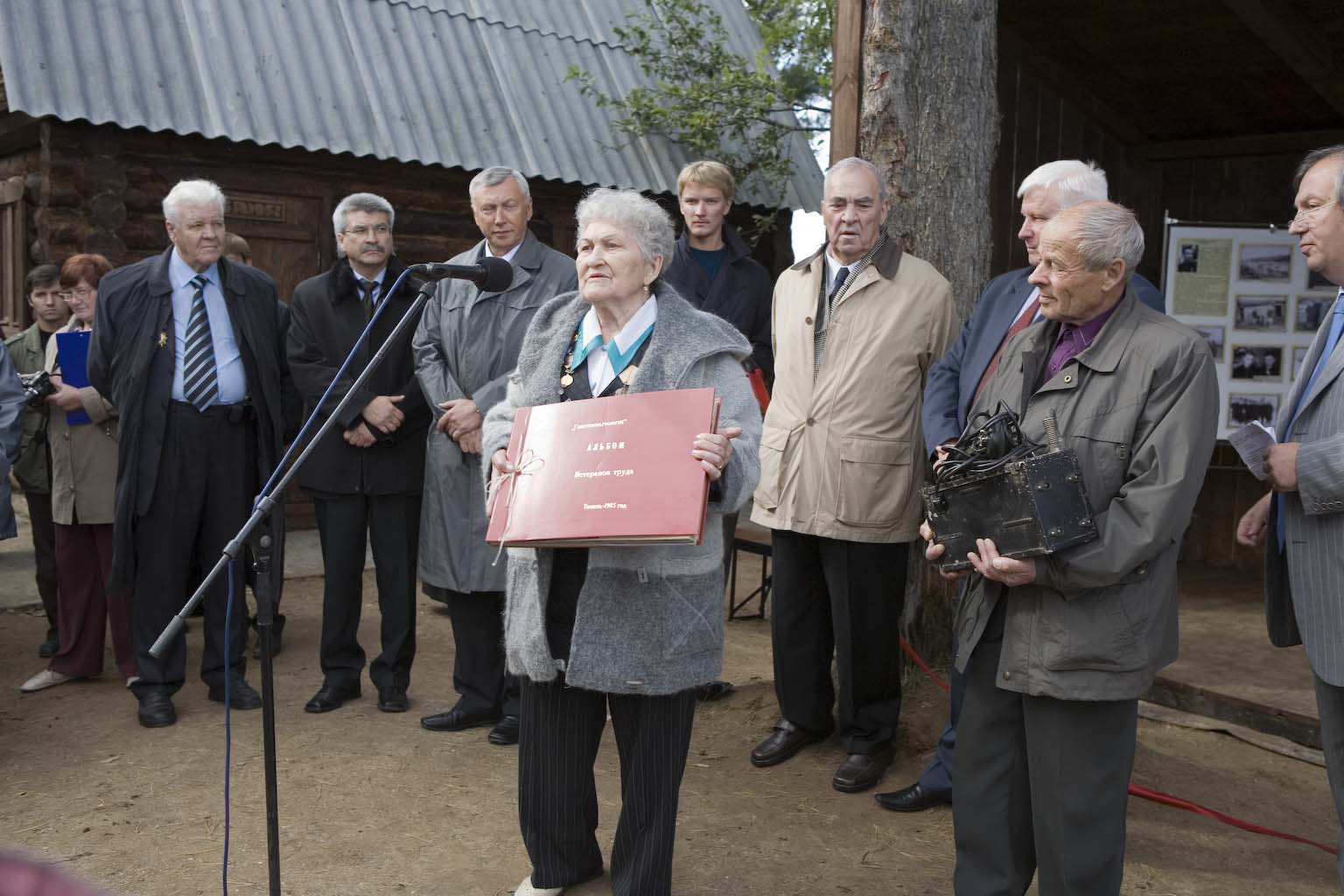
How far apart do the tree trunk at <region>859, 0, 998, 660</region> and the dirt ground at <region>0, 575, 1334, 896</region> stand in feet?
3.45

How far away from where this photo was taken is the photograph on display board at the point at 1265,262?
309 inches

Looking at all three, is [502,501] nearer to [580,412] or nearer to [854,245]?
[580,412]

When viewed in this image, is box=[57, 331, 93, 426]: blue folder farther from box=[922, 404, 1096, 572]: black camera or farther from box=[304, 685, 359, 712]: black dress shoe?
box=[922, 404, 1096, 572]: black camera

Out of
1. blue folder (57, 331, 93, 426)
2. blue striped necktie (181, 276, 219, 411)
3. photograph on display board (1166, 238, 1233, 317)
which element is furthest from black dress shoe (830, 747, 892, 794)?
photograph on display board (1166, 238, 1233, 317)

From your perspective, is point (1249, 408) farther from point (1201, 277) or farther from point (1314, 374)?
point (1314, 374)

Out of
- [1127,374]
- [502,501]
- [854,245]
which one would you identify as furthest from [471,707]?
[1127,374]

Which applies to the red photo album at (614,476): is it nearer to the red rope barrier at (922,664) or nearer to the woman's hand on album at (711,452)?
the woman's hand on album at (711,452)

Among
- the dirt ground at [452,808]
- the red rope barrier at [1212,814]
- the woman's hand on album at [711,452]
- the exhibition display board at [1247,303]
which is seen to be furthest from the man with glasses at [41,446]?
the exhibition display board at [1247,303]

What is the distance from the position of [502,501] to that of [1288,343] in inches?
260

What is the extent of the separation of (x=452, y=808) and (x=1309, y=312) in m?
6.52

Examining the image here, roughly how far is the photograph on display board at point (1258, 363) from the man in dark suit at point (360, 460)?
5.62 metres

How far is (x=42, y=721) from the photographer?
4980mm

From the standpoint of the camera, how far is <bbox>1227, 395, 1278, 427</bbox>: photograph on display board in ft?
26.2

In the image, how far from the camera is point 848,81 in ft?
17.3
